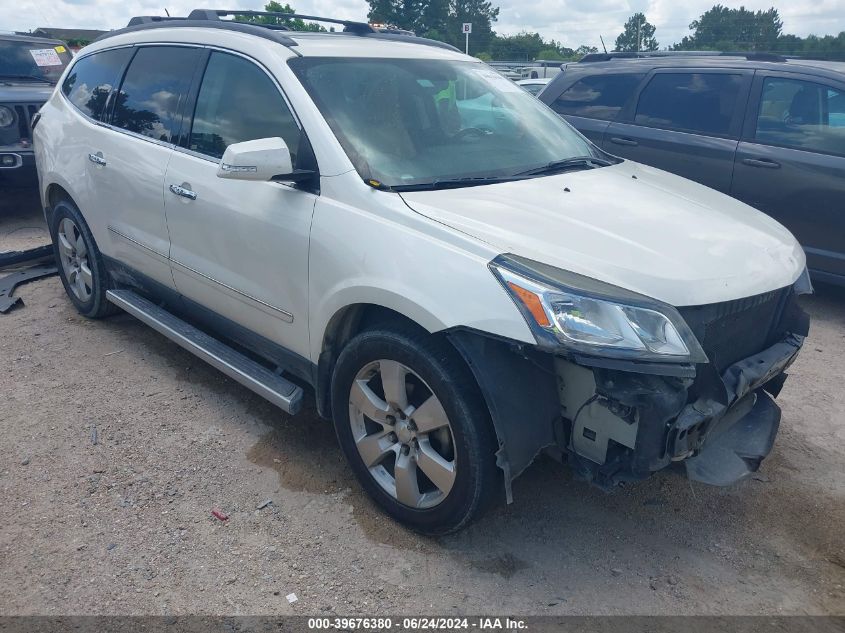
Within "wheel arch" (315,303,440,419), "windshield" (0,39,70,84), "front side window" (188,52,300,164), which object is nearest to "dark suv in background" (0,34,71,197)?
"windshield" (0,39,70,84)

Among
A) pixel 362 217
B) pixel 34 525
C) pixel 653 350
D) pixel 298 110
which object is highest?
pixel 298 110

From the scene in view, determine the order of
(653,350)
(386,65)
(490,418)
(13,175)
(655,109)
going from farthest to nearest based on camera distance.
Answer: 1. (13,175)
2. (655,109)
3. (386,65)
4. (490,418)
5. (653,350)

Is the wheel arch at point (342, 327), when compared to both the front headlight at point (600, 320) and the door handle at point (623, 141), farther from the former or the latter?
the door handle at point (623, 141)

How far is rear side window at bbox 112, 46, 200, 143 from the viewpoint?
3865 mm

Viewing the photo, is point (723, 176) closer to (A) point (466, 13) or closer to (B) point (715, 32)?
(B) point (715, 32)

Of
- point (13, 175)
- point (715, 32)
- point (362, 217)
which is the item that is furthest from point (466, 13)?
point (362, 217)

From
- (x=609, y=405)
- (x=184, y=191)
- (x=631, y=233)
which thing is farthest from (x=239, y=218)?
(x=609, y=405)

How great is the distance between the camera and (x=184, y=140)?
12.4 ft

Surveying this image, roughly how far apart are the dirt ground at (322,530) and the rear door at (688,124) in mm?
2418

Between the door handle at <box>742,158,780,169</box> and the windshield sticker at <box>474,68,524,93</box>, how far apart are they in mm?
2357

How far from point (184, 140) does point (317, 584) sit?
93.8 inches

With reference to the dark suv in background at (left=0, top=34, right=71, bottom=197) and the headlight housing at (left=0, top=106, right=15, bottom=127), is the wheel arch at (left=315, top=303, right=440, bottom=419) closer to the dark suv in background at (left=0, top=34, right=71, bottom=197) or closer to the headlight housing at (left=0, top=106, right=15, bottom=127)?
the dark suv in background at (left=0, top=34, right=71, bottom=197)

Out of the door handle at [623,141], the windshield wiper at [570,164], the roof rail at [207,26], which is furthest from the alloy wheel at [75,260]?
the door handle at [623,141]

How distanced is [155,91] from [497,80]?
76.3 inches
